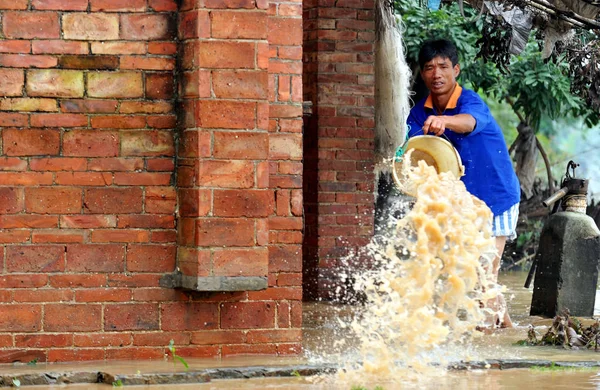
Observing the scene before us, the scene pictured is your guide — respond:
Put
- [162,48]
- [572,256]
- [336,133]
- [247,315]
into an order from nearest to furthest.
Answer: [162,48], [247,315], [572,256], [336,133]

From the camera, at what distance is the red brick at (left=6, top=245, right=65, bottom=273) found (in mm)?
6469

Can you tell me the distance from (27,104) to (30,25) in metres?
0.45

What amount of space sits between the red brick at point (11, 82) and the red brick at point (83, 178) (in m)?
0.52

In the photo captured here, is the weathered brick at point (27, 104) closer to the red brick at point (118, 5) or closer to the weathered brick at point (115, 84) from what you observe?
the weathered brick at point (115, 84)

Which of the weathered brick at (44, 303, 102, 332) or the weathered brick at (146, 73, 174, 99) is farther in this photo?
the weathered brick at (146, 73, 174, 99)

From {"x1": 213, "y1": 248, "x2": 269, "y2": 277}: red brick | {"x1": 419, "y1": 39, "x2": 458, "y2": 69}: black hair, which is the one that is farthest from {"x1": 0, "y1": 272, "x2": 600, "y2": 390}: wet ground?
{"x1": 419, "y1": 39, "x2": 458, "y2": 69}: black hair

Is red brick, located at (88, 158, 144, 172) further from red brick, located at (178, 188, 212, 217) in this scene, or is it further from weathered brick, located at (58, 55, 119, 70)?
weathered brick, located at (58, 55, 119, 70)

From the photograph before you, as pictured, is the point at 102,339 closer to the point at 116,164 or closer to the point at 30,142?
the point at 116,164

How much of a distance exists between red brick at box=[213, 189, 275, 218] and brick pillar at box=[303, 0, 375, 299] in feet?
12.8

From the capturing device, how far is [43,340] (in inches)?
256

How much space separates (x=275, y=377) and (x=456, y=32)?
8874mm

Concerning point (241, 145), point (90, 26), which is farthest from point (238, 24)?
point (90, 26)

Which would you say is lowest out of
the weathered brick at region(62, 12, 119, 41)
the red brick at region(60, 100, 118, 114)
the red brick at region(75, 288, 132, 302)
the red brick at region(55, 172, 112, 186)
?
the red brick at region(75, 288, 132, 302)

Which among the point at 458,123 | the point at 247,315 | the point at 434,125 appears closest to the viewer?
the point at 247,315
